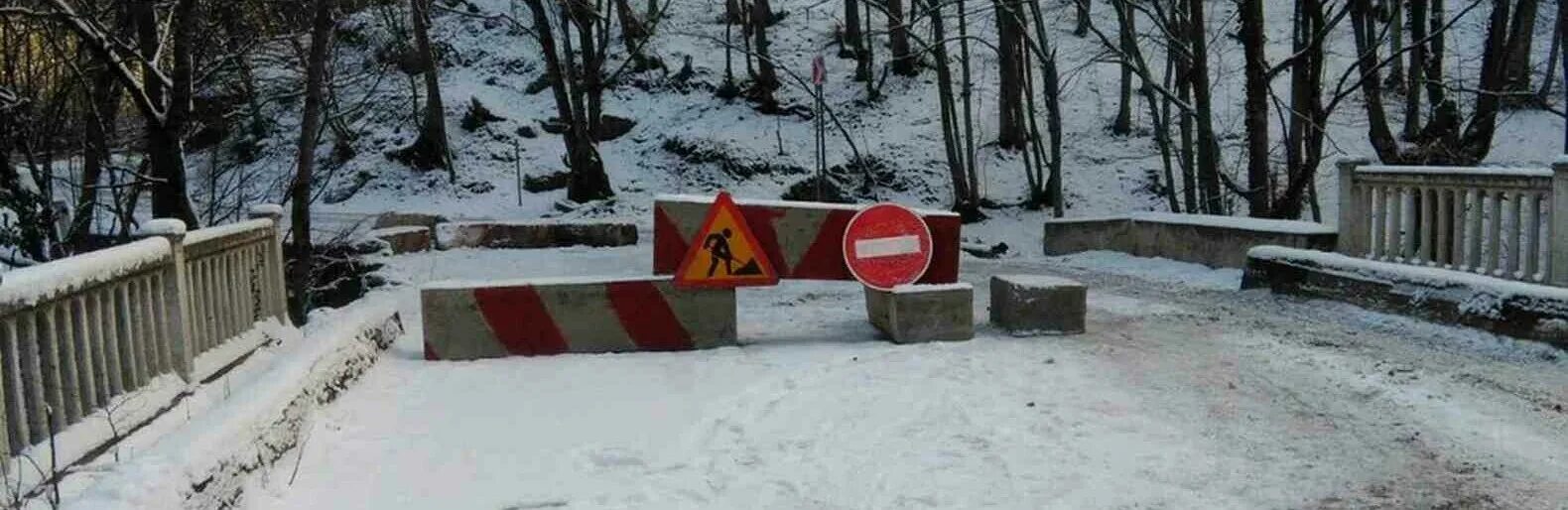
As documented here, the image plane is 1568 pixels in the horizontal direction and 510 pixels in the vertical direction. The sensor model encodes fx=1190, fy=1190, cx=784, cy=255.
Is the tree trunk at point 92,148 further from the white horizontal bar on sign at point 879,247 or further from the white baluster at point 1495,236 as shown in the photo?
the white baluster at point 1495,236

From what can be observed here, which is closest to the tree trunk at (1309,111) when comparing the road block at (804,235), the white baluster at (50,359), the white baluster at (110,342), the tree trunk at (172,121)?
the road block at (804,235)

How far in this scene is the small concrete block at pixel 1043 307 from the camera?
8.49 m

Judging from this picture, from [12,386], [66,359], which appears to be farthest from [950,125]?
[12,386]

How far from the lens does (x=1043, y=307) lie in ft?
28.0

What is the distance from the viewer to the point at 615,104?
33500 millimetres

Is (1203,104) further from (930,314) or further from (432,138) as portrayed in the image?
(432,138)

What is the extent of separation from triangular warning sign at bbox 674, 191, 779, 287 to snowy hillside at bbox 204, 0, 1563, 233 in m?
17.9

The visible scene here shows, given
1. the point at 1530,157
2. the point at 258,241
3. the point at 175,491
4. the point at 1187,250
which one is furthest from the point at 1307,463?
the point at 1530,157

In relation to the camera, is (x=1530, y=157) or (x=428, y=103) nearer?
(x=1530, y=157)

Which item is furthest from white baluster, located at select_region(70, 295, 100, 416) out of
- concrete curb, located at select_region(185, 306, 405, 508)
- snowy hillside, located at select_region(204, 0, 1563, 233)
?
snowy hillside, located at select_region(204, 0, 1563, 233)

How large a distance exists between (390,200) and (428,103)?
105 inches

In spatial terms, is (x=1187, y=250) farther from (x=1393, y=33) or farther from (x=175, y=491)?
(x=1393, y=33)

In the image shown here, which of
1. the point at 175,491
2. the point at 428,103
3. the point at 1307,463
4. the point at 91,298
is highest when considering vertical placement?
the point at 428,103

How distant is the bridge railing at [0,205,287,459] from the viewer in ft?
15.3
